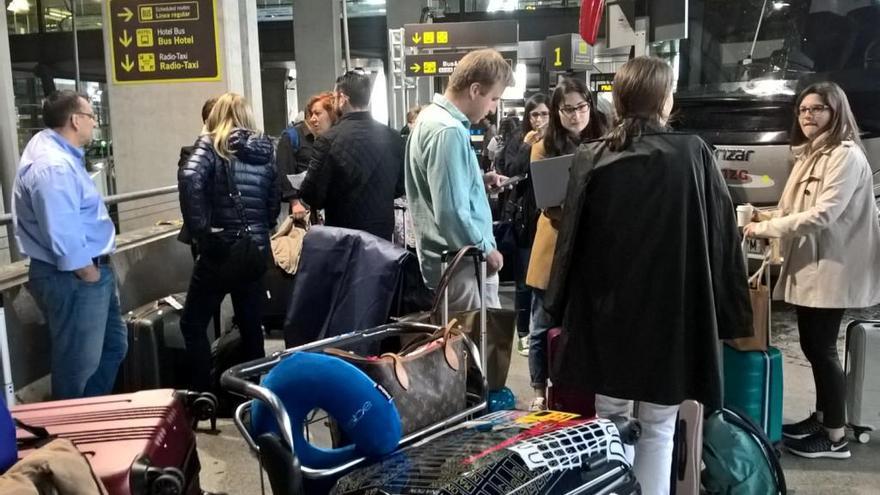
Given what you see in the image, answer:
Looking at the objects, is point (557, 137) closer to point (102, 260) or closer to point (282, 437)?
point (102, 260)

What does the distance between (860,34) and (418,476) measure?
607cm

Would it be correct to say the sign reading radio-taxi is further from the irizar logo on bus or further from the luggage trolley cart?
the luggage trolley cart

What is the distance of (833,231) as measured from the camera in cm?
336

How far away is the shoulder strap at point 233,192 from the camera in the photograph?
3833 millimetres

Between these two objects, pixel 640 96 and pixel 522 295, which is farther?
pixel 522 295

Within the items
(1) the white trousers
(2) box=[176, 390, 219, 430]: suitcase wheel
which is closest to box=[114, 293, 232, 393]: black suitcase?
(2) box=[176, 390, 219, 430]: suitcase wheel

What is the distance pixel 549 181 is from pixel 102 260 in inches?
82.2

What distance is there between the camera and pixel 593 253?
2.46 m

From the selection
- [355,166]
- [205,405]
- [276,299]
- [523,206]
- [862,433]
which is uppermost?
[355,166]

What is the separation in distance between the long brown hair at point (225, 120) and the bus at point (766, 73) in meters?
3.61

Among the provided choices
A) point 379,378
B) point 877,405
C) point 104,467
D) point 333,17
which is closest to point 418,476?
point 379,378

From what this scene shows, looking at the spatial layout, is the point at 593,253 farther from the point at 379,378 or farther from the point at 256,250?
the point at 256,250

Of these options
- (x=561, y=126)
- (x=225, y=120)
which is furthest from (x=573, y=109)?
(x=225, y=120)

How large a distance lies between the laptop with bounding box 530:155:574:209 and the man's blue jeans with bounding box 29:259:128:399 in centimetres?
202
